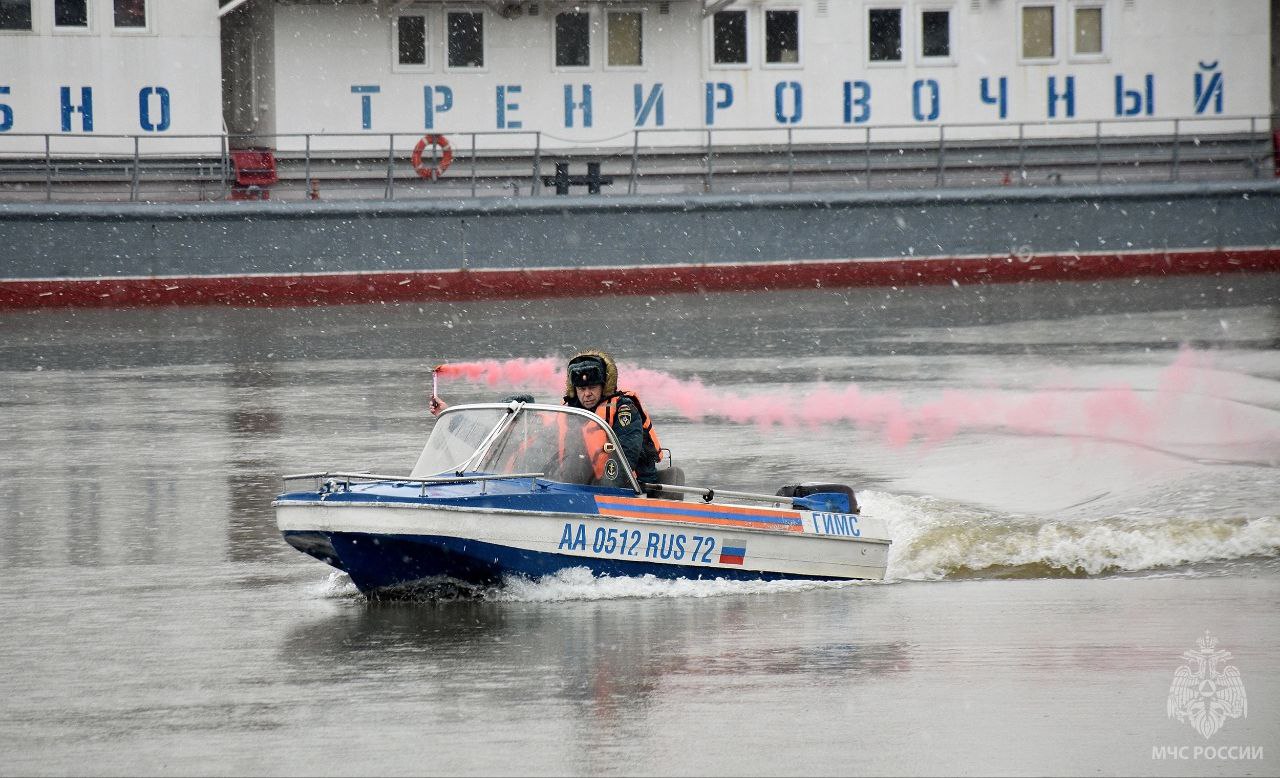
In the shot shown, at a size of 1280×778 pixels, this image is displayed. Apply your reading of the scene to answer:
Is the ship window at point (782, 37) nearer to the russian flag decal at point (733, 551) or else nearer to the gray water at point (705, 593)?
the gray water at point (705, 593)

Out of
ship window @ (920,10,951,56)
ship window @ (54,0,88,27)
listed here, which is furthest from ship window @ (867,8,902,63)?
ship window @ (54,0,88,27)

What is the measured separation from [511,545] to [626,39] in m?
21.2

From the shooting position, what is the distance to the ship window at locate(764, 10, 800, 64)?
29.8 metres

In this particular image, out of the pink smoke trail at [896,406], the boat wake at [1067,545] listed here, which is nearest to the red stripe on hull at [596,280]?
the pink smoke trail at [896,406]

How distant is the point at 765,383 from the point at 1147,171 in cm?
1540

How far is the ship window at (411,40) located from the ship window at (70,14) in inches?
197

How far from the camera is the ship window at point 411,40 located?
28.6 m

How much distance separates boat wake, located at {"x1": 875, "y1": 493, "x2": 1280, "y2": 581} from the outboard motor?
0.61 metres

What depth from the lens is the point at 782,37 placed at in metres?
30.0

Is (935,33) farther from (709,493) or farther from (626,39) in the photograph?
(709,493)

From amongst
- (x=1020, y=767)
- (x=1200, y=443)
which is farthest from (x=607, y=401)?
(x=1200, y=443)

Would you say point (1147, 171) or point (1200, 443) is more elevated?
point (1147, 171)

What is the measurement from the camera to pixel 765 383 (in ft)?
62.5

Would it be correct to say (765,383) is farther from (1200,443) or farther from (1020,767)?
(1020,767)
